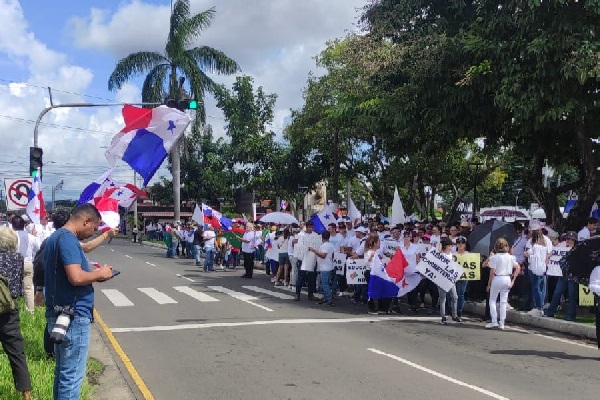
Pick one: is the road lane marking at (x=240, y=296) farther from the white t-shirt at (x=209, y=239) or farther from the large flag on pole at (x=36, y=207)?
the white t-shirt at (x=209, y=239)

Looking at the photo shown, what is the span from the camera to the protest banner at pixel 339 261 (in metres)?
15.9

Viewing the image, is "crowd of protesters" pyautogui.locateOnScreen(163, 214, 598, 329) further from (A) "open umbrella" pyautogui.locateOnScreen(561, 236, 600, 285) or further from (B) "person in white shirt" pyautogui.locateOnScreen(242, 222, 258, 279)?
(B) "person in white shirt" pyautogui.locateOnScreen(242, 222, 258, 279)

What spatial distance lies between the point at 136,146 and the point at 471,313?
29.3 ft

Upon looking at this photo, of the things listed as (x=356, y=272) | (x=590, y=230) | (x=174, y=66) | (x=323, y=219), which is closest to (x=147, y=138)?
(x=356, y=272)

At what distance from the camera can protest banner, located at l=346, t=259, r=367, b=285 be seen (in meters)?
14.8

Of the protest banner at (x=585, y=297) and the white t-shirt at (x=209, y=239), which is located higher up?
the white t-shirt at (x=209, y=239)

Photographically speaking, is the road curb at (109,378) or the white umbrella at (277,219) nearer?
the road curb at (109,378)

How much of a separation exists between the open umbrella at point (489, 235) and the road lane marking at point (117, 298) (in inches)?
313

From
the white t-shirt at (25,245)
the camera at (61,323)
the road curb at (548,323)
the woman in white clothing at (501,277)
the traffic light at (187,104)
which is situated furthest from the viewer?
A: the traffic light at (187,104)

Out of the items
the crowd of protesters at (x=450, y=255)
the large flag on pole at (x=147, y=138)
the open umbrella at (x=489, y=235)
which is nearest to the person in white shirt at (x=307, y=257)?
the crowd of protesters at (x=450, y=255)

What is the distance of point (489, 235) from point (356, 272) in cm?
311

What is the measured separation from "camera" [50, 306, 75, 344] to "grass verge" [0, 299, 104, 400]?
191 cm

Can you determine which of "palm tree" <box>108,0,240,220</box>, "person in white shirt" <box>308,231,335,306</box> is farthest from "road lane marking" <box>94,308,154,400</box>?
"palm tree" <box>108,0,240,220</box>

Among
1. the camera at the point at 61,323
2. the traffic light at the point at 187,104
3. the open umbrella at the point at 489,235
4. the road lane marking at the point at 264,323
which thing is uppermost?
the traffic light at the point at 187,104
